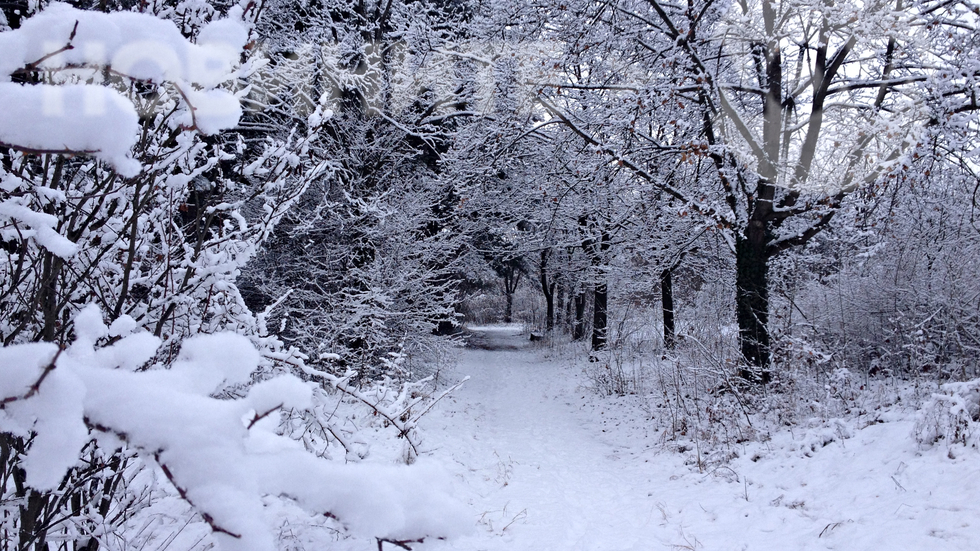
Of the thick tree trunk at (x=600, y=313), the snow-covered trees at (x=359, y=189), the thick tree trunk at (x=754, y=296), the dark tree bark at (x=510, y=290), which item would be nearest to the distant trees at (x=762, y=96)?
the thick tree trunk at (x=754, y=296)

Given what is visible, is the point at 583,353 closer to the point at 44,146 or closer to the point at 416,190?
the point at 416,190

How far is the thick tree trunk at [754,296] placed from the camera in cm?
718

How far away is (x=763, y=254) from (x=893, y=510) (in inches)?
168

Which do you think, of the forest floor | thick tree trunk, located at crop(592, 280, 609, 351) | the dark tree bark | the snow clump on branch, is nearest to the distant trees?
the forest floor

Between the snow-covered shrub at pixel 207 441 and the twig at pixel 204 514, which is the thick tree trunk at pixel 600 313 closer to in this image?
the snow-covered shrub at pixel 207 441

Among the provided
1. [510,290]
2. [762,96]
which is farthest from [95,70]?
[510,290]

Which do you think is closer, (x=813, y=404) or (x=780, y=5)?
(x=813, y=404)

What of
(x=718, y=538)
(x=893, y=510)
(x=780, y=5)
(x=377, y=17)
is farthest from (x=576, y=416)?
(x=377, y=17)

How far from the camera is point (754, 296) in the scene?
720 centimetres

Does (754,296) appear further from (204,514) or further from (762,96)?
(204,514)

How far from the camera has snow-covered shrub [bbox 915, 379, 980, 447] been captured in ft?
13.7

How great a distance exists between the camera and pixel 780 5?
21.3 feet

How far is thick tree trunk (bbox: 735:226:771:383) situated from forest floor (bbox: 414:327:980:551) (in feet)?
5.19

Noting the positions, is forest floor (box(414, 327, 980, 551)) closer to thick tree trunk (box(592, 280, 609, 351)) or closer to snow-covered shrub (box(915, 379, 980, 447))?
snow-covered shrub (box(915, 379, 980, 447))
